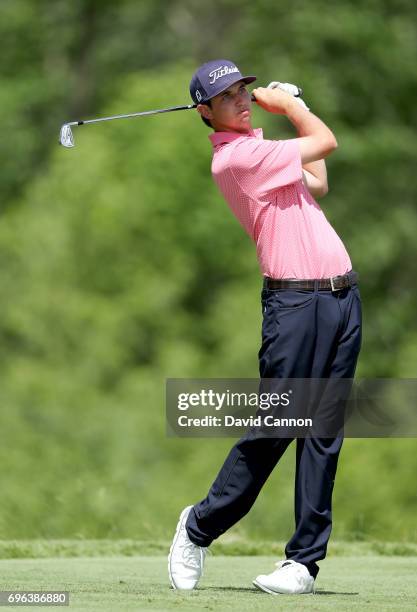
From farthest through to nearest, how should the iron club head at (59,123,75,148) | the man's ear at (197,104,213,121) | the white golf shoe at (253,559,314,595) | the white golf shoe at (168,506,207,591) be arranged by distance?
the iron club head at (59,123,75,148), the man's ear at (197,104,213,121), the white golf shoe at (168,506,207,591), the white golf shoe at (253,559,314,595)

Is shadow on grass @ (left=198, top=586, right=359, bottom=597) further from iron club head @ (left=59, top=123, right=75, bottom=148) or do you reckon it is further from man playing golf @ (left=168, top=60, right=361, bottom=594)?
iron club head @ (left=59, top=123, right=75, bottom=148)

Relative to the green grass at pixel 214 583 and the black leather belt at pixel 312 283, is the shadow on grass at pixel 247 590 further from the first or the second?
the black leather belt at pixel 312 283

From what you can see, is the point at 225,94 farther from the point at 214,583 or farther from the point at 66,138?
the point at 214,583

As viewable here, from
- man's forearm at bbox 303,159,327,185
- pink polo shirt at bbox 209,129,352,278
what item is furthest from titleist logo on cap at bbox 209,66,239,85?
man's forearm at bbox 303,159,327,185

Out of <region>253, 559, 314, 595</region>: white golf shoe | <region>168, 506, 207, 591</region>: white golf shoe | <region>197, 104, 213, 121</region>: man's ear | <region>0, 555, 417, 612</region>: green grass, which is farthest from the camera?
<region>197, 104, 213, 121</region>: man's ear

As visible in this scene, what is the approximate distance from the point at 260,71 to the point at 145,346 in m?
5.17

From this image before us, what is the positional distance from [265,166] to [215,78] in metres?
0.39

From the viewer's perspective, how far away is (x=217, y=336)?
63.3ft

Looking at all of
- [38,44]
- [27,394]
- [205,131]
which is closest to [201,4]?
[38,44]

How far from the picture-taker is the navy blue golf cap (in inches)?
181

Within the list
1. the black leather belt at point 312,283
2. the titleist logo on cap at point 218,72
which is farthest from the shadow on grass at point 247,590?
the titleist logo on cap at point 218,72

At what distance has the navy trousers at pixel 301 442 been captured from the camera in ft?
14.7

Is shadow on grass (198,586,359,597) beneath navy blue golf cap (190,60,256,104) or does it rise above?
beneath

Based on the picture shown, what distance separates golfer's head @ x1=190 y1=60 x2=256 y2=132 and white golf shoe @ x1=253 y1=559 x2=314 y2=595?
1477mm
